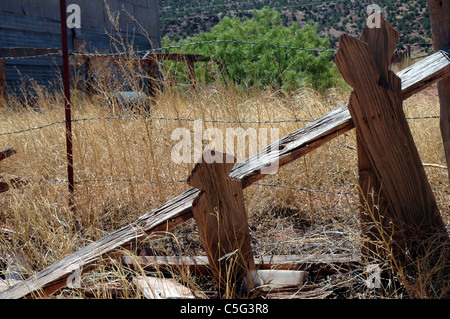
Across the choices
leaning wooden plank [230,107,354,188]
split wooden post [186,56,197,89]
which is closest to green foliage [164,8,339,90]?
split wooden post [186,56,197,89]

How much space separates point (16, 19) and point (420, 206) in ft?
37.6

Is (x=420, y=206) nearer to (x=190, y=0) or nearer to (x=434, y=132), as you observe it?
(x=434, y=132)

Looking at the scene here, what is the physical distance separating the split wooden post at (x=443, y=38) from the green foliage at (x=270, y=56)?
211 inches

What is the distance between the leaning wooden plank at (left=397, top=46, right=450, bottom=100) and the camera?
230 cm

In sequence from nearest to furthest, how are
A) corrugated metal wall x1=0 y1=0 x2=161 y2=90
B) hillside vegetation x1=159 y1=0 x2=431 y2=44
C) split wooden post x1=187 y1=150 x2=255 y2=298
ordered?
split wooden post x1=187 y1=150 x2=255 y2=298
corrugated metal wall x1=0 y1=0 x2=161 y2=90
hillside vegetation x1=159 y1=0 x2=431 y2=44

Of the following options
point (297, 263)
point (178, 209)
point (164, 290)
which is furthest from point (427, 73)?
point (164, 290)

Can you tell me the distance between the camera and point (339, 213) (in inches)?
138

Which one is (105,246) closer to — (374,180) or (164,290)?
(164,290)

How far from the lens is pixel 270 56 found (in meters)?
8.99

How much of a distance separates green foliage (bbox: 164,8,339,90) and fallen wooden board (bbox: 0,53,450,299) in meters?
5.62

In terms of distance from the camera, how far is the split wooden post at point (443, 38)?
246 cm

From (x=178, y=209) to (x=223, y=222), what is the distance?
22 centimetres

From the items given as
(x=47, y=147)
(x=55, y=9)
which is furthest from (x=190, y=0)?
(x=47, y=147)

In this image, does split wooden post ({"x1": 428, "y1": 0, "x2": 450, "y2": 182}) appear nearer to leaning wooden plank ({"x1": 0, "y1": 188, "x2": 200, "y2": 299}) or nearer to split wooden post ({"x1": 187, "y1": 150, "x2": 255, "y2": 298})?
split wooden post ({"x1": 187, "y1": 150, "x2": 255, "y2": 298})
